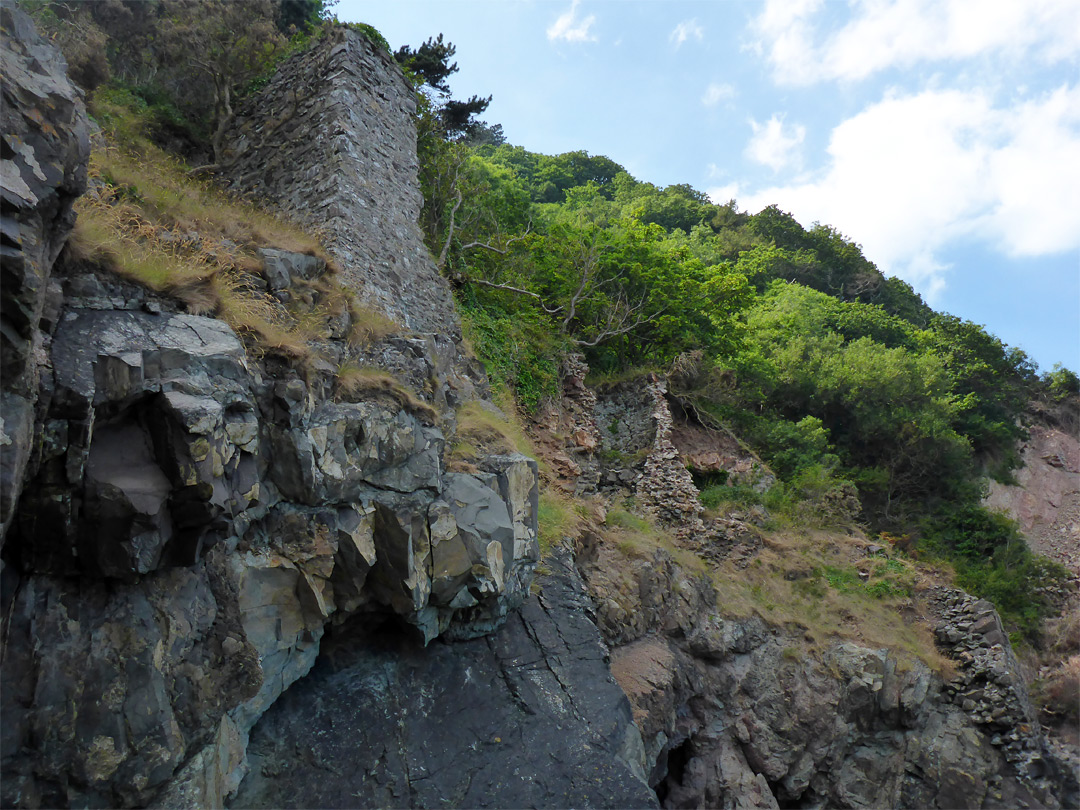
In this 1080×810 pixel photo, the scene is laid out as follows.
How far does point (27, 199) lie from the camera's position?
325 centimetres

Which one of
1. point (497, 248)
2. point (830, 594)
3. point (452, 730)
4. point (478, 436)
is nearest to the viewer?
point (452, 730)

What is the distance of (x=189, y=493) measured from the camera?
402 cm

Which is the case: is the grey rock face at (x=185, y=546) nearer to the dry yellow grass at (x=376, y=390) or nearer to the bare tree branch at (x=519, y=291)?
the dry yellow grass at (x=376, y=390)

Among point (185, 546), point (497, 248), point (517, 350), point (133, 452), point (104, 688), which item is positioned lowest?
point (104, 688)

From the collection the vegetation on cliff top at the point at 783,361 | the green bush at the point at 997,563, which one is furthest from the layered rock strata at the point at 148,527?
the green bush at the point at 997,563

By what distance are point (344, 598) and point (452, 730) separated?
1.70 m

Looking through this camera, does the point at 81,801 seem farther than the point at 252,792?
No

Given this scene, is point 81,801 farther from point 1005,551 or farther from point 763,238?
point 763,238

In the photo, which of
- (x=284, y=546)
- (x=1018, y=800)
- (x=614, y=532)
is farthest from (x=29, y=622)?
(x=1018, y=800)

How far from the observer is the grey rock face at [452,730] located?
529 cm

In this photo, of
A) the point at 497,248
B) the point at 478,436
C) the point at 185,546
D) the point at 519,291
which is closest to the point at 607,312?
the point at 519,291

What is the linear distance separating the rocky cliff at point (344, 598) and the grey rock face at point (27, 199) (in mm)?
16

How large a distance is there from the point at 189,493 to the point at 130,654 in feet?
3.36

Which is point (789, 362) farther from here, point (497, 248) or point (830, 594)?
point (497, 248)
